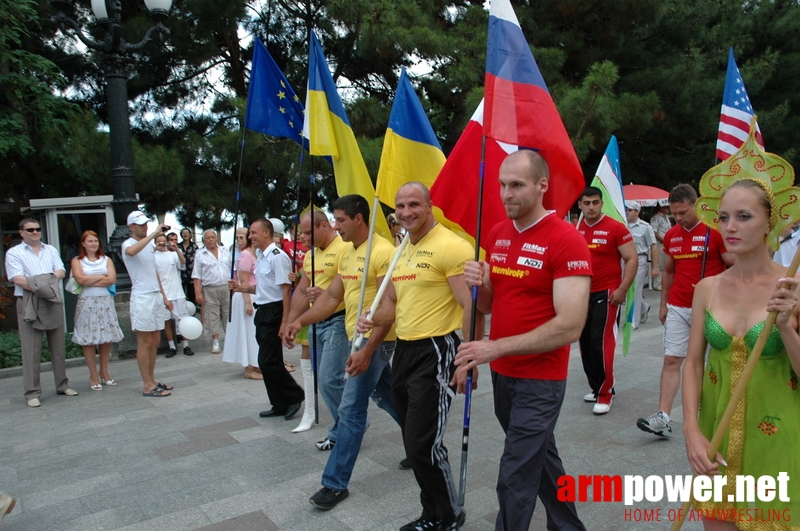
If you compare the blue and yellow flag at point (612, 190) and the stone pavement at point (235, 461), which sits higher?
the blue and yellow flag at point (612, 190)

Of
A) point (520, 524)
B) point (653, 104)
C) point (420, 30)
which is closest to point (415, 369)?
point (520, 524)

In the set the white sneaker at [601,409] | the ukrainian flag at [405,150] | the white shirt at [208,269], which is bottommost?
the white sneaker at [601,409]

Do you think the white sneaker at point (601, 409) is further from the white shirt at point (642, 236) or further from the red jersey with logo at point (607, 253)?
the white shirt at point (642, 236)

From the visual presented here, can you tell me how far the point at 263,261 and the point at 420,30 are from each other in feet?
22.0

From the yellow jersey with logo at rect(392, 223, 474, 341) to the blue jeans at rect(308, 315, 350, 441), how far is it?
1.22m

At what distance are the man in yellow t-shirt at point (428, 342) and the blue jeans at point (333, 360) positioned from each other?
1.09m

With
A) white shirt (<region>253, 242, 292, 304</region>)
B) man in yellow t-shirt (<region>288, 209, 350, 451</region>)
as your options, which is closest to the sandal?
white shirt (<region>253, 242, 292, 304</region>)

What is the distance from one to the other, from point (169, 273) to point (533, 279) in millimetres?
6264

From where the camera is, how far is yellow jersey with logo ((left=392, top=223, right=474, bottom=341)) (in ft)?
10.7

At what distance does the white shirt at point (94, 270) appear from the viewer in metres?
7.00

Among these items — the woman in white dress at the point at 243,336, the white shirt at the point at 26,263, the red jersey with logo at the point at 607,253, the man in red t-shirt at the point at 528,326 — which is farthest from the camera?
the woman in white dress at the point at 243,336

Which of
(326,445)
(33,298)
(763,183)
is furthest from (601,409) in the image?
(33,298)

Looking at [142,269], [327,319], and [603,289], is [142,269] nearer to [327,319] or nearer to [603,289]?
[327,319]

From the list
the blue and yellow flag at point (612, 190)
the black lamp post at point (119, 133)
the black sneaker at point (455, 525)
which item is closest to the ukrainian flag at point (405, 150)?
the black sneaker at point (455, 525)
